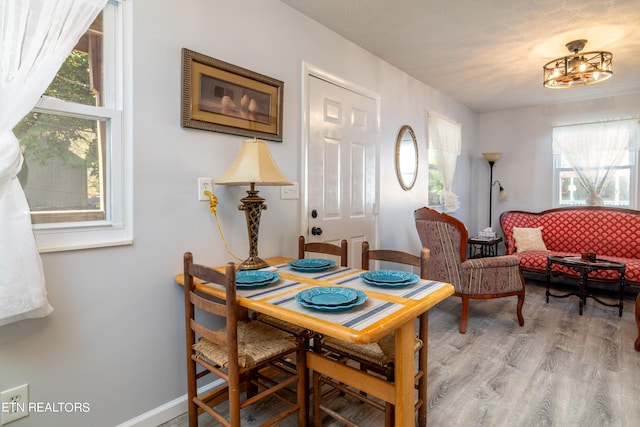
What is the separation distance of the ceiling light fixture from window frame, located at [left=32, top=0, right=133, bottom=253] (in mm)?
3155

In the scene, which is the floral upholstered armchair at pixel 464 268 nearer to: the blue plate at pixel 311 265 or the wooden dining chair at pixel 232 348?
the blue plate at pixel 311 265

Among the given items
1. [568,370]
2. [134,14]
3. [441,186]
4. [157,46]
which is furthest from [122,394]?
[441,186]

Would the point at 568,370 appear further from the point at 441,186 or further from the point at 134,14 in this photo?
the point at 134,14

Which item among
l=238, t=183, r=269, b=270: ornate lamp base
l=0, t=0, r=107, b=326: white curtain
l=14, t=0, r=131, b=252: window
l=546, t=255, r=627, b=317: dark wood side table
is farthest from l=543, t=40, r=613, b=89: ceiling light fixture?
l=0, t=0, r=107, b=326: white curtain

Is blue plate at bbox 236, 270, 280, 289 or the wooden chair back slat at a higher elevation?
the wooden chair back slat

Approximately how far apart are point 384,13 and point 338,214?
4.91 feet

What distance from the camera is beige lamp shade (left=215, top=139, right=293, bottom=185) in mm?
1704

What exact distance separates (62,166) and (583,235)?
527 centimetres

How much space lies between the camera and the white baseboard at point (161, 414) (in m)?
1.68

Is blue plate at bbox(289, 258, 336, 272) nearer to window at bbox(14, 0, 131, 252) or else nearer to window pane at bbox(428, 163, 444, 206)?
window at bbox(14, 0, 131, 252)

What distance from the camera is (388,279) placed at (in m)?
1.55

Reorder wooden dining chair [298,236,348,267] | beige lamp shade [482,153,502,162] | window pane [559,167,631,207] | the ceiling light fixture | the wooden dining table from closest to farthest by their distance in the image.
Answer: the wooden dining table → wooden dining chair [298,236,348,267] → the ceiling light fixture → window pane [559,167,631,207] → beige lamp shade [482,153,502,162]

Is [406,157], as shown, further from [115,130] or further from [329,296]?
[115,130]

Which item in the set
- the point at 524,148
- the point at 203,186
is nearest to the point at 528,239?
the point at 524,148
